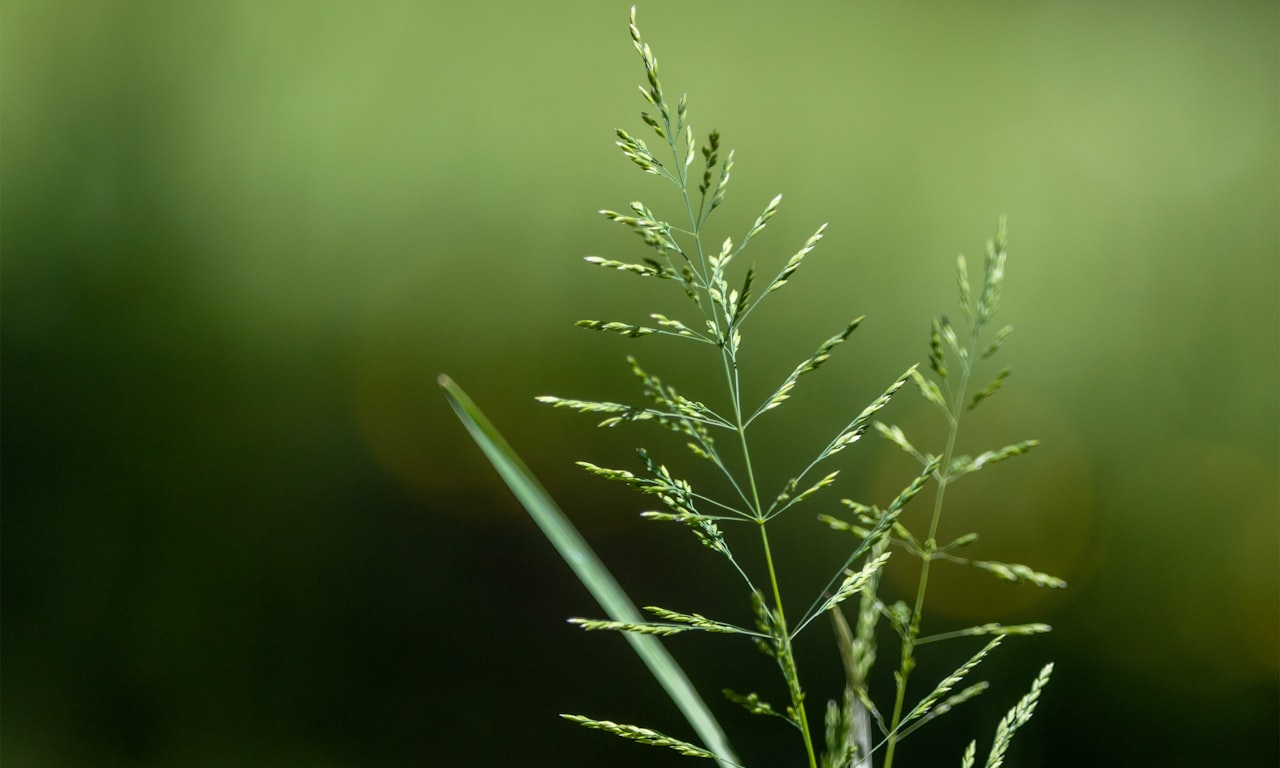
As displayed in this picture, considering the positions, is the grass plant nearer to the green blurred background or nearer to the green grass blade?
the green grass blade

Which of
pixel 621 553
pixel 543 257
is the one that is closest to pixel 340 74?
pixel 543 257

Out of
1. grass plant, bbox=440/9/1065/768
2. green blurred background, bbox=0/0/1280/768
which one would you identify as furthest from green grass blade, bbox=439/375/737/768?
green blurred background, bbox=0/0/1280/768

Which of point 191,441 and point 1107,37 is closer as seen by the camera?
point 191,441

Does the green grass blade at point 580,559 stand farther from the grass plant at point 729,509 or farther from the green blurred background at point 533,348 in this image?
the green blurred background at point 533,348

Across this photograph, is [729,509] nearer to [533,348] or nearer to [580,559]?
[580,559]

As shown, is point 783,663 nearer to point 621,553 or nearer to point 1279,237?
point 621,553

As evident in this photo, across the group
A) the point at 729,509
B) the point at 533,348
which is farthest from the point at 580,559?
A: the point at 533,348
